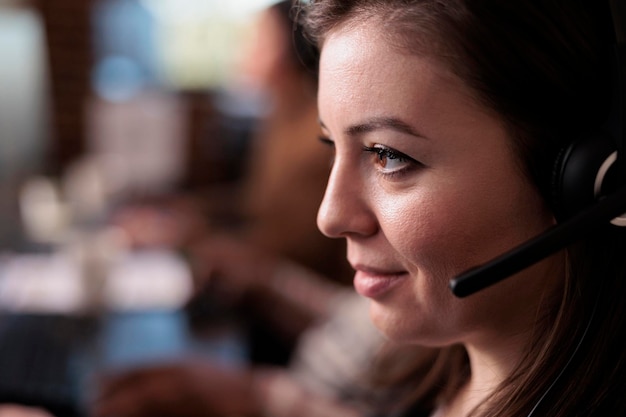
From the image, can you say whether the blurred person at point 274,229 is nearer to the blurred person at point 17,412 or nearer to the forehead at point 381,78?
the blurred person at point 17,412

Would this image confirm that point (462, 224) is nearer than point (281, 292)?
Yes

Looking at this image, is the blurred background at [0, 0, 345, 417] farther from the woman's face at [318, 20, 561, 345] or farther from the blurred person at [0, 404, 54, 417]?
the woman's face at [318, 20, 561, 345]

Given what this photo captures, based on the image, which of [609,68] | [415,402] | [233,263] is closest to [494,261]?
[609,68]

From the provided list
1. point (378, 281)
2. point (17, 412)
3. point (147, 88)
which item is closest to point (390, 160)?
point (378, 281)

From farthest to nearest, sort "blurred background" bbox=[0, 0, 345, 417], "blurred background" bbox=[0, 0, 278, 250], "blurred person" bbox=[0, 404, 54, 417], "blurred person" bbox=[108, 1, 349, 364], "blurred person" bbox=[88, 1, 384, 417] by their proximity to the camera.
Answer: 1. "blurred background" bbox=[0, 0, 278, 250]
2. "blurred person" bbox=[108, 1, 349, 364]
3. "blurred background" bbox=[0, 0, 345, 417]
4. "blurred person" bbox=[88, 1, 384, 417]
5. "blurred person" bbox=[0, 404, 54, 417]

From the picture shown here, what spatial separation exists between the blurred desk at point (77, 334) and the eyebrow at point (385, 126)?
0.79m

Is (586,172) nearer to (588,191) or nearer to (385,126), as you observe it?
(588,191)

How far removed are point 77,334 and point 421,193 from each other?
107 centimetres

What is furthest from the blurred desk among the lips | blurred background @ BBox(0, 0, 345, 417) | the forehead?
the forehead

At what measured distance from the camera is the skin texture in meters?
0.55

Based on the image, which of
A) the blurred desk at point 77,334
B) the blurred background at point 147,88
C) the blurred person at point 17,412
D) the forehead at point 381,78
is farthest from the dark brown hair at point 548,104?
the blurred background at point 147,88

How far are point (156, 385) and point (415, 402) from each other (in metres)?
0.51

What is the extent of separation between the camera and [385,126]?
557mm

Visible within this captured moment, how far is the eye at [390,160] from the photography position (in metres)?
0.57
